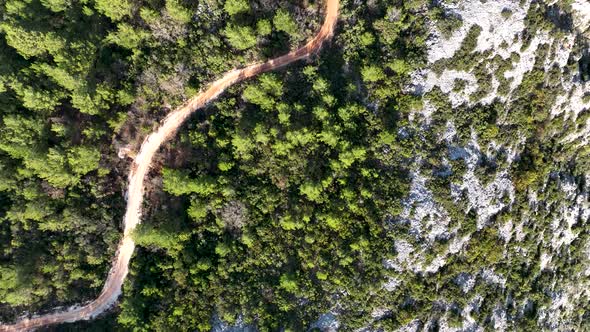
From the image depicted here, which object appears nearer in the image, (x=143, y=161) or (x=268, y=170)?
(x=268, y=170)

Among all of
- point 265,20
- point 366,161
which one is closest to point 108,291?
point 366,161

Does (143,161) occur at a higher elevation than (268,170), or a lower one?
higher

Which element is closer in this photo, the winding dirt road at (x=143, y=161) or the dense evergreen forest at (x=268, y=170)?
the dense evergreen forest at (x=268, y=170)

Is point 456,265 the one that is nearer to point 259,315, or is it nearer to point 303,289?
point 303,289

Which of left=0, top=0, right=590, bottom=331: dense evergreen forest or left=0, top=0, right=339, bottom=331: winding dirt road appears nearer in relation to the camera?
left=0, top=0, right=590, bottom=331: dense evergreen forest
